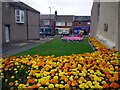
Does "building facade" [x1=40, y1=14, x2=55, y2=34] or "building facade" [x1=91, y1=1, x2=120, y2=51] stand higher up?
"building facade" [x1=40, y1=14, x2=55, y2=34]

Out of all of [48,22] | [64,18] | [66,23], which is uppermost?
[64,18]

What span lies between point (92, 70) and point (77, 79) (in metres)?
0.51

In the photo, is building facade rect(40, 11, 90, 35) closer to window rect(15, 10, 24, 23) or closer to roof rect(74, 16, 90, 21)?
roof rect(74, 16, 90, 21)

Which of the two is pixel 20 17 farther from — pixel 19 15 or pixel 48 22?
pixel 48 22

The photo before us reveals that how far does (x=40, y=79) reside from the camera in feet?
13.1

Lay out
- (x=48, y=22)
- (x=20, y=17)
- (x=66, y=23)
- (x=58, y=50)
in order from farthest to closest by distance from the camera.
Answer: (x=66, y=23) → (x=48, y=22) → (x=20, y=17) → (x=58, y=50)

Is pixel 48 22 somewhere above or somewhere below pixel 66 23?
above

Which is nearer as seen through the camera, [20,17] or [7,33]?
[7,33]

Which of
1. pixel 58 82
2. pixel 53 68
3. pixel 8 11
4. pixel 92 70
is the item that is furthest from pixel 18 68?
pixel 8 11

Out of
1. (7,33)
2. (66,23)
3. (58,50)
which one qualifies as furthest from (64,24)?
(58,50)

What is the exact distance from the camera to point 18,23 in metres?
29.5

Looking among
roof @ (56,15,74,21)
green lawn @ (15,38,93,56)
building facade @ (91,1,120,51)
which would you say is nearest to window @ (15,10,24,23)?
green lawn @ (15,38,93,56)

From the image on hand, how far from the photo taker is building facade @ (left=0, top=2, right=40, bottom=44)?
82.4 feet

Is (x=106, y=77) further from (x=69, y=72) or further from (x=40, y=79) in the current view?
(x=40, y=79)
